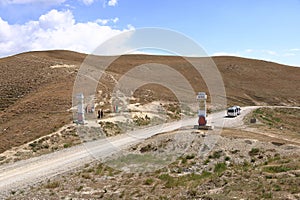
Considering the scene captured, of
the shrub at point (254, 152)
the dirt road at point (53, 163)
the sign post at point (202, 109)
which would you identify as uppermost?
the sign post at point (202, 109)

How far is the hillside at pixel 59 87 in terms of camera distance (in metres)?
39.2

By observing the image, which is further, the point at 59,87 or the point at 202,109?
Answer: the point at 59,87

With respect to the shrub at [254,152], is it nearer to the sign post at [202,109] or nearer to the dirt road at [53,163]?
the sign post at [202,109]

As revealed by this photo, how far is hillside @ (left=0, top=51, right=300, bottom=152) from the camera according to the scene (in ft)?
129

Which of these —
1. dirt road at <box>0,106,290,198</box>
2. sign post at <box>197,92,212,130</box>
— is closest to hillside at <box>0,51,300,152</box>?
dirt road at <box>0,106,290,198</box>

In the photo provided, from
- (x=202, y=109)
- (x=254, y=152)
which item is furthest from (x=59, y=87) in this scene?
(x=254, y=152)

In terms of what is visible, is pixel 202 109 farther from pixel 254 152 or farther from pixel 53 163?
pixel 53 163

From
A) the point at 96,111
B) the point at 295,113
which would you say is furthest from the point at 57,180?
the point at 295,113

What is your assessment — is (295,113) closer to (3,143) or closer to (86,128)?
(86,128)

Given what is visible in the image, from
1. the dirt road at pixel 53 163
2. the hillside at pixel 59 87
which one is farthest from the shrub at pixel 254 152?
the hillside at pixel 59 87

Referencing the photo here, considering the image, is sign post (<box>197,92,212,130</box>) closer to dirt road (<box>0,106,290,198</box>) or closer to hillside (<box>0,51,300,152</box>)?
dirt road (<box>0,106,290,198</box>)

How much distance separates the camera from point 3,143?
102 ft

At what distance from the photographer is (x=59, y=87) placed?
60.9m

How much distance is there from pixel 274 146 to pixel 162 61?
390ft
